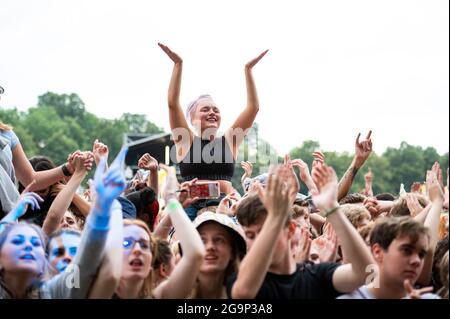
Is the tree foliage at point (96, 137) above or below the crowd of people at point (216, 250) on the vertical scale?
above

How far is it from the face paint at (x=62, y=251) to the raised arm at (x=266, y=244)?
1.10 metres

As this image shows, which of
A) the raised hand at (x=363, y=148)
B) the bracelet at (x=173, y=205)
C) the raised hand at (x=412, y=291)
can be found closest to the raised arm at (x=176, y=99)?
the raised hand at (x=363, y=148)

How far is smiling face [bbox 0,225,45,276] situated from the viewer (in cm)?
489

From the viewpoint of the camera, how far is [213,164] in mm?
7641

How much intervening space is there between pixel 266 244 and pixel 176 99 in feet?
10.6

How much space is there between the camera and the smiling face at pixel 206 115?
7.83 meters

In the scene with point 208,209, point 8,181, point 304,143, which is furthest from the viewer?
point 304,143

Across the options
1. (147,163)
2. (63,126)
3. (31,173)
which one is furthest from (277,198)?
(63,126)

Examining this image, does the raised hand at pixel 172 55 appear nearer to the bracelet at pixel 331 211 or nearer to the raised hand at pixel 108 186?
the bracelet at pixel 331 211

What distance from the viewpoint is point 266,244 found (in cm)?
459
